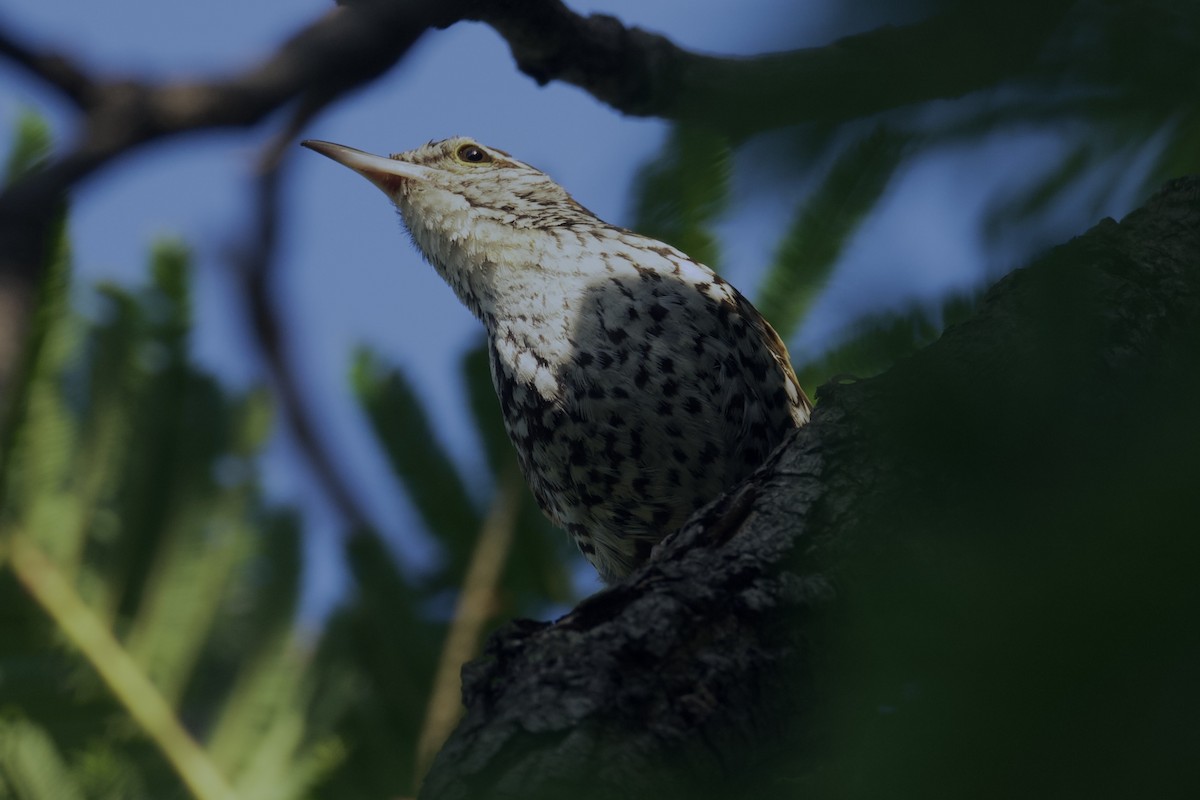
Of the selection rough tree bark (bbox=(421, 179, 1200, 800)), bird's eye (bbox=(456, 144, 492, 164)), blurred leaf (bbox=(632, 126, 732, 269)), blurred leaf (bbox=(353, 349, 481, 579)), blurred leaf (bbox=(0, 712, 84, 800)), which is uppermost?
bird's eye (bbox=(456, 144, 492, 164))

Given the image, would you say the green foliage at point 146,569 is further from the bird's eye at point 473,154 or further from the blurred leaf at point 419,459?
the bird's eye at point 473,154

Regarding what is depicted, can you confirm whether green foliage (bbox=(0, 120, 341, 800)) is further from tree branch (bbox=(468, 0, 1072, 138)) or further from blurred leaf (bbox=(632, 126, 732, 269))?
tree branch (bbox=(468, 0, 1072, 138))

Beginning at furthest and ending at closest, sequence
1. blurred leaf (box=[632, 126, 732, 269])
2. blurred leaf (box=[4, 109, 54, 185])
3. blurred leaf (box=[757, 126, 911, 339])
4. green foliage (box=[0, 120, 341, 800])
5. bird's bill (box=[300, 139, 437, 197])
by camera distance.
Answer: bird's bill (box=[300, 139, 437, 197])
green foliage (box=[0, 120, 341, 800])
blurred leaf (box=[4, 109, 54, 185])
blurred leaf (box=[632, 126, 732, 269])
blurred leaf (box=[757, 126, 911, 339])

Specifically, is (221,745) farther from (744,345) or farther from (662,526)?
(744,345)

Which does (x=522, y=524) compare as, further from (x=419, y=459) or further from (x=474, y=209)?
(x=474, y=209)

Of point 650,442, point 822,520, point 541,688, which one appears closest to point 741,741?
point 541,688

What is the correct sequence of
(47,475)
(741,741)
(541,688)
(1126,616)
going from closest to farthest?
(1126,616) < (741,741) < (541,688) < (47,475)

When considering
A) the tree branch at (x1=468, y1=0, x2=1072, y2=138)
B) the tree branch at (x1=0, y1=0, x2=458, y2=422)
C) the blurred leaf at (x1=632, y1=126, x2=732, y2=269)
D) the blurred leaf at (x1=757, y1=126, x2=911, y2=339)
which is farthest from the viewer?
the tree branch at (x1=0, y1=0, x2=458, y2=422)

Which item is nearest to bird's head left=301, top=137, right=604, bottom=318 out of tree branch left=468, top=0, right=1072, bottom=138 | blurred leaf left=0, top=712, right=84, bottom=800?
blurred leaf left=0, top=712, right=84, bottom=800
